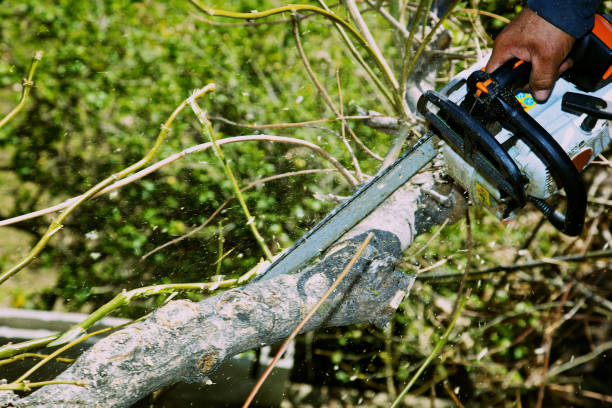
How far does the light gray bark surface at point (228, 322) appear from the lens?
1.00m

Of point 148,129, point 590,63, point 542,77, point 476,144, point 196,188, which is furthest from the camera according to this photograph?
point 148,129

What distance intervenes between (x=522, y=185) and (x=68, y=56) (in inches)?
139

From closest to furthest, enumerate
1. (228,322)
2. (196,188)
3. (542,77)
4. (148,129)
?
(228,322) → (542,77) → (196,188) → (148,129)

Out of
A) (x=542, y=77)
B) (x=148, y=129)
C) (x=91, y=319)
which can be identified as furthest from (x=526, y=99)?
(x=148, y=129)

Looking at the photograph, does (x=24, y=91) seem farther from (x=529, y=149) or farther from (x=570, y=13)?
(x=570, y=13)

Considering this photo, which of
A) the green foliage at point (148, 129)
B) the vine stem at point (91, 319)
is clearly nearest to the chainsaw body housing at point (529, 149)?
the vine stem at point (91, 319)

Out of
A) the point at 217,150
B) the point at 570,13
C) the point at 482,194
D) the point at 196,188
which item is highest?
the point at 570,13

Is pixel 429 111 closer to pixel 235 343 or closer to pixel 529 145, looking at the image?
pixel 529 145

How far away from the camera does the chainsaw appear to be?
1.25 m

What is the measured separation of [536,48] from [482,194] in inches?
20.6

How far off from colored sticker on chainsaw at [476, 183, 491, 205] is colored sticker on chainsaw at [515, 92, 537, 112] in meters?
0.33

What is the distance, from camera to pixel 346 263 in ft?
4.67

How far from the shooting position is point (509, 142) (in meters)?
1.34

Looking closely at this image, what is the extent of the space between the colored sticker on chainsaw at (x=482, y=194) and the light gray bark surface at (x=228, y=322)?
0.37 meters
